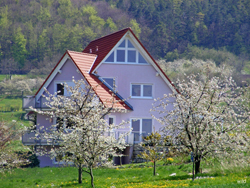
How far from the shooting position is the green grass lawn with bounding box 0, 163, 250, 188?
1311 cm

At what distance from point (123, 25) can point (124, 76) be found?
10768 centimetres

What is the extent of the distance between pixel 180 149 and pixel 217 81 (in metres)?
3.46

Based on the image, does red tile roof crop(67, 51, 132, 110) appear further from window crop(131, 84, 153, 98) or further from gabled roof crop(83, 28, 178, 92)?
window crop(131, 84, 153, 98)

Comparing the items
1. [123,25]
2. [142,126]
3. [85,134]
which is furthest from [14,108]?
[123,25]

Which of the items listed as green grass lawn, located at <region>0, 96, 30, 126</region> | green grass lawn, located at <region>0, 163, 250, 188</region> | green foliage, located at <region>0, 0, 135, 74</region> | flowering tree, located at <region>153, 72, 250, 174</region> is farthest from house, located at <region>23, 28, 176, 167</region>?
green foliage, located at <region>0, 0, 135, 74</region>

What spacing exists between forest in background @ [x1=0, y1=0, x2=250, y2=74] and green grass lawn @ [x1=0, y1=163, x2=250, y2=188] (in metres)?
76.3

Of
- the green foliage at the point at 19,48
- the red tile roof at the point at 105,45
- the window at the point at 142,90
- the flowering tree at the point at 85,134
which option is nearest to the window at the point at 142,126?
the window at the point at 142,90

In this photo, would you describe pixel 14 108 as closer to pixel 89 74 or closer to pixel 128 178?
pixel 89 74

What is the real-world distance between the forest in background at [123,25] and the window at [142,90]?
66682 millimetres

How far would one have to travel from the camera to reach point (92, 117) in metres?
13.6

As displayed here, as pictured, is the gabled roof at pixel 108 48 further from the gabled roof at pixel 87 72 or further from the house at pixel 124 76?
the gabled roof at pixel 87 72

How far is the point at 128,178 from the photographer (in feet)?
54.2

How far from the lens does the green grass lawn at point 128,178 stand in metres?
13.1

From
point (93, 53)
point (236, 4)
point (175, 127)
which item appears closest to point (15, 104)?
point (93, 53)
